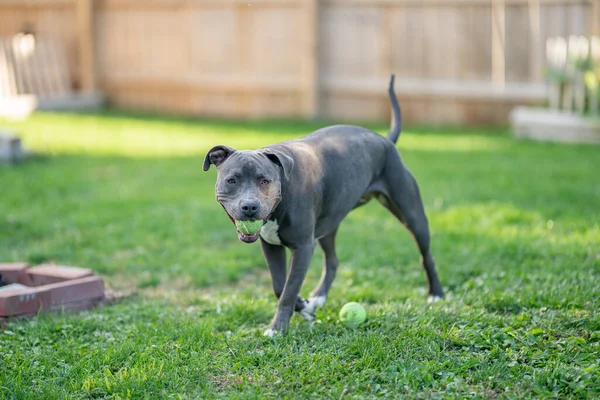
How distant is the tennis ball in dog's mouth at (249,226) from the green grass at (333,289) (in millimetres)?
718

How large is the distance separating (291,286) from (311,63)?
954 centimetres

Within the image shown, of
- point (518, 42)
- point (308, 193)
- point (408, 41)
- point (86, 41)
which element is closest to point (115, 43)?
point (86, 41)

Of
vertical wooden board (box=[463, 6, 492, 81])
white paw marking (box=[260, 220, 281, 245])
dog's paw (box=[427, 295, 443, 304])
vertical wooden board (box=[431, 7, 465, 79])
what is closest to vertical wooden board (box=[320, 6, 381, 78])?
vertical wooden board (box=[431, 7, 465, 79])

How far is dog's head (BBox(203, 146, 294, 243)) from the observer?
13.2ft

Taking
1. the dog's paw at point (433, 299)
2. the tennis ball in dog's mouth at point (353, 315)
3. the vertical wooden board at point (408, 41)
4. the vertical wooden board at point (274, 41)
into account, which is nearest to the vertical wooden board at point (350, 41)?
the vertical wooden board at point (408, 41)

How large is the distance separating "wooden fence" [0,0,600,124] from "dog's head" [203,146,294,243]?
912 cm

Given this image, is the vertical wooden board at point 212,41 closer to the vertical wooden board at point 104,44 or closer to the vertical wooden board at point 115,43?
the vertical wooden board at point 115,43

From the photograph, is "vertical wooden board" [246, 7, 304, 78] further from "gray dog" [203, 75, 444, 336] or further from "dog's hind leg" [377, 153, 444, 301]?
"dog's hind leg" [377, 153, 444, 301]

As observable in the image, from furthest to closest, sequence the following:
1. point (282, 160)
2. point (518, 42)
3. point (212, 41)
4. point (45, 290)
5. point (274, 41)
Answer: point (212, 41) → point (274, 41) → point (518, 42) → point (45, 290) → point (282, 160)

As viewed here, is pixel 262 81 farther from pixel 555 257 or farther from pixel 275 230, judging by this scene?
pixel 275 230

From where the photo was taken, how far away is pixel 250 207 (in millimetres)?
3992

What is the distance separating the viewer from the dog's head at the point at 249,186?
13.2ft

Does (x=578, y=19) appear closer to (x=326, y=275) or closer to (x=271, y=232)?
(x=326, y=275)

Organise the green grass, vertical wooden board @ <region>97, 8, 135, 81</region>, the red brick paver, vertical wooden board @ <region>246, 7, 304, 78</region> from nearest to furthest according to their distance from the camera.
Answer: the green grass < the red brick paver < vertical wooden board @ <region>246, 7, 304, 78</region> < vertical wooden board @ <region>97, 8, 135, 81</region>
